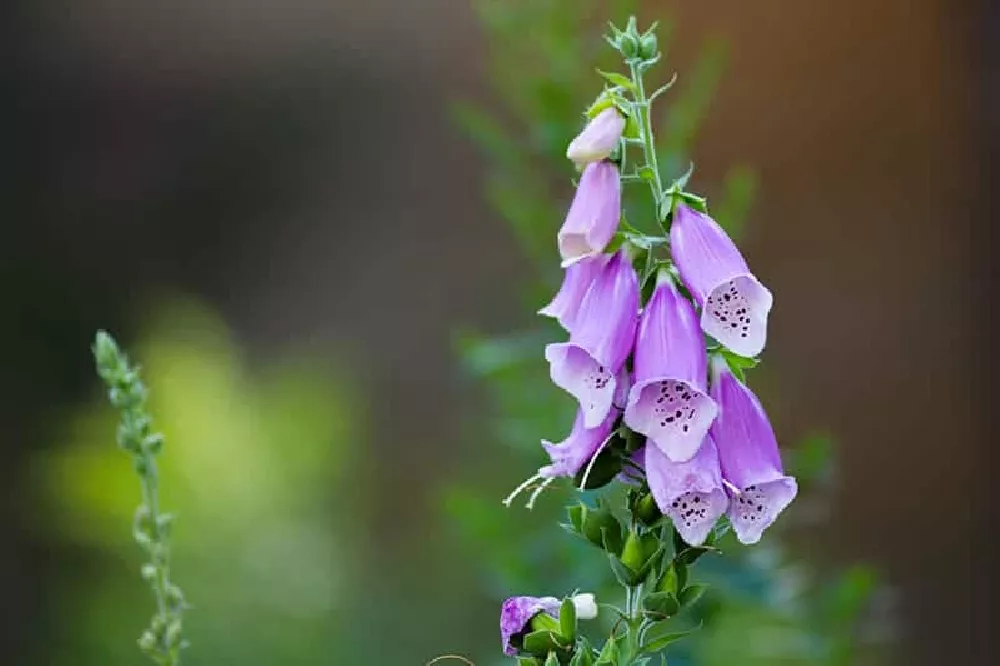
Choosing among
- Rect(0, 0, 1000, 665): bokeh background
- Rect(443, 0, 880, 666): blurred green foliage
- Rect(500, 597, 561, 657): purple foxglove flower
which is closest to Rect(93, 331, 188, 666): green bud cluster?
Rect(500, 597, 561, 657): purple foxglove flower

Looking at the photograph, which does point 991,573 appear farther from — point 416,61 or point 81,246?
point 81,246

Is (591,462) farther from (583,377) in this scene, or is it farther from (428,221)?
(428,221)

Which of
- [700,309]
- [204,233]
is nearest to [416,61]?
[204,233]

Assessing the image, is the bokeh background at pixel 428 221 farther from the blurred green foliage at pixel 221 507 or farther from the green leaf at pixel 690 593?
the green leaf at pixel 690 593

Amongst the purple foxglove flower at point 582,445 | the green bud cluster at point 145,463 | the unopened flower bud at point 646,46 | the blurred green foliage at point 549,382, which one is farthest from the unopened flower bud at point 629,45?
the blurred green foliage at point 549,382

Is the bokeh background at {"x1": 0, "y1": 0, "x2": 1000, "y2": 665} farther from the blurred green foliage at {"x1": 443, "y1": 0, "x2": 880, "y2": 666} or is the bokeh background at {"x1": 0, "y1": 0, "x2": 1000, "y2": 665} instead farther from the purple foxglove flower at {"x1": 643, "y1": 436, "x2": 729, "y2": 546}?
the purple foxglove flower at {"x1": 643, "y1": 436, "x2": 729, "y2": 546}
